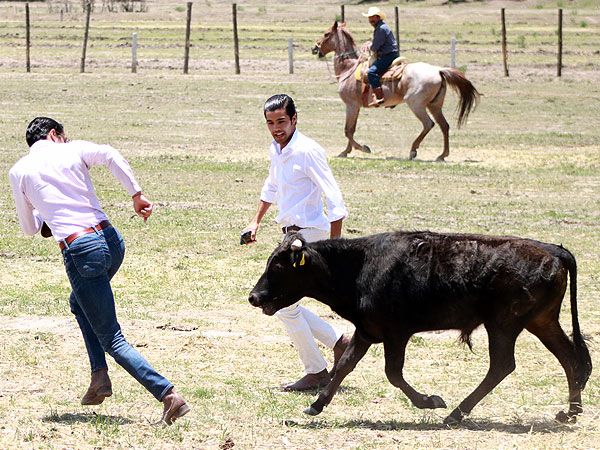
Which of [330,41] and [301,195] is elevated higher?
[330,41]

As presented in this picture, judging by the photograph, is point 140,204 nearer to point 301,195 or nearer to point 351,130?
point 301,195

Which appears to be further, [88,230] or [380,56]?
[380,56]

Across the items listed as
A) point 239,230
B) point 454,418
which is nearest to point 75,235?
point 454,418

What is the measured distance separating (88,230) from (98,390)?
36.4 inches

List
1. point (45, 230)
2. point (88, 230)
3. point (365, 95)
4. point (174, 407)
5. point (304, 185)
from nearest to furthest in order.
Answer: point (174, 407)
point (88, 230)
point (45, 230)
point (304, 185)
point (365, 95)

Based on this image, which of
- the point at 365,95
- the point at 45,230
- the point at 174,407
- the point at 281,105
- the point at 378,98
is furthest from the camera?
the point at 365,95

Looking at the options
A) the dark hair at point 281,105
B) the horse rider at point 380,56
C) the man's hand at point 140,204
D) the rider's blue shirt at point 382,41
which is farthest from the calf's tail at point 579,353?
the horse rider at point 380,56

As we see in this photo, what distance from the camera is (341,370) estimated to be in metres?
5.79

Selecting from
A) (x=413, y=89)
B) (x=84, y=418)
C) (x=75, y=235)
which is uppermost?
(x=75, y=235)

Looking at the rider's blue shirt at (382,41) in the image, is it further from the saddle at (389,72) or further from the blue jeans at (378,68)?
the saddle at (389,72)

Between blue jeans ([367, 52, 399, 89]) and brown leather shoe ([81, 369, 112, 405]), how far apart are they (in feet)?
47.2

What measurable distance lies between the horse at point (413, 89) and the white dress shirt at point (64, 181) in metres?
13.4

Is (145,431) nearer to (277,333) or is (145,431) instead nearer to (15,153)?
(277,333)

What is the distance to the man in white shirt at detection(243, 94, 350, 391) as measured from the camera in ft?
20.5
